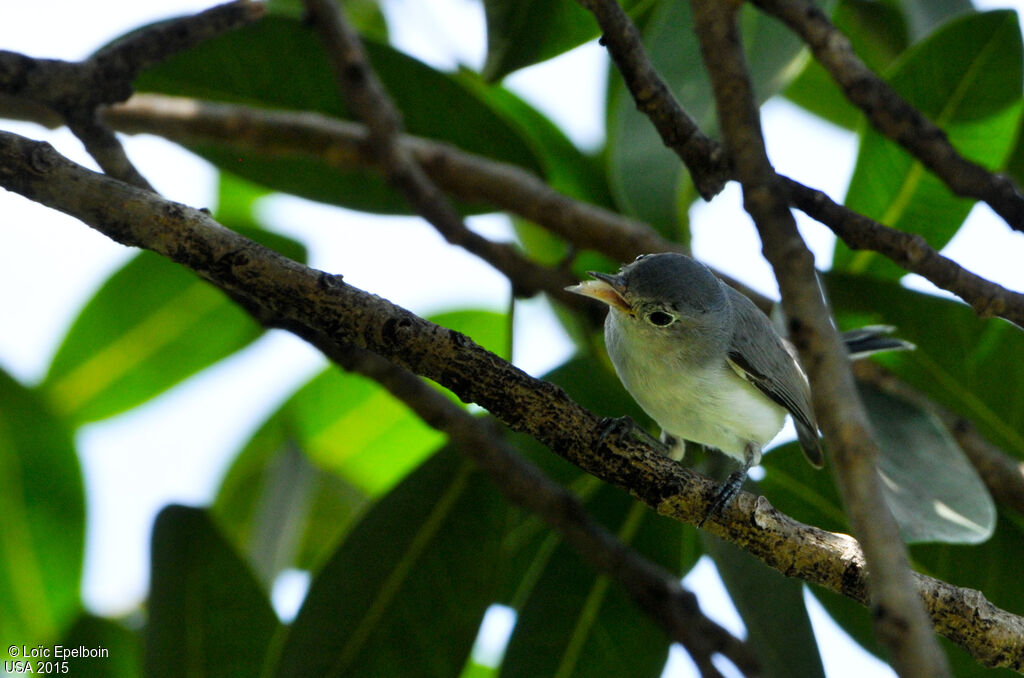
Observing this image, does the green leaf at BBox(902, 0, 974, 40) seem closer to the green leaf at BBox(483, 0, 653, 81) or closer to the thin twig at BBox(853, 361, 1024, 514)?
the thin twig at BBox(853, 361, 1024, 514)

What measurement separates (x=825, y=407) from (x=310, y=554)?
2531 millimetres

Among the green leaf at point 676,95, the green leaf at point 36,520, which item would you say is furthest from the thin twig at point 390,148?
the green leaf at point 36,520

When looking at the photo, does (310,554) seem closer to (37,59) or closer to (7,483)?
(7,483)

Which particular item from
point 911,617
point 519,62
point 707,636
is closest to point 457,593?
point 707,636

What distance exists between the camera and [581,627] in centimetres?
222

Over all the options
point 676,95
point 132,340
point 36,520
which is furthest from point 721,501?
point 132,340

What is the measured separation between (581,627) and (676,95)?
54.2 inches

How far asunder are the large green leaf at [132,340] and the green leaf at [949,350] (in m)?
1.80

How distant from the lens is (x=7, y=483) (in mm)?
2504

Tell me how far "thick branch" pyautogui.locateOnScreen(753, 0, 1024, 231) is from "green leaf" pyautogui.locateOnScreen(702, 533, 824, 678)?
868 mm

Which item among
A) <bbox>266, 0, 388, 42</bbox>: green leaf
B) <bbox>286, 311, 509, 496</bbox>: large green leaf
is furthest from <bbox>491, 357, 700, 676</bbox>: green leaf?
<bbox>266, 0, 388, 42</bbox>: green leaf

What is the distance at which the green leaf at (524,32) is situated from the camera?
80.0 inches

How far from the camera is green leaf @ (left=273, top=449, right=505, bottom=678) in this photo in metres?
2.06

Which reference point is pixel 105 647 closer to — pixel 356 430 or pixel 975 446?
pixel 356 430
